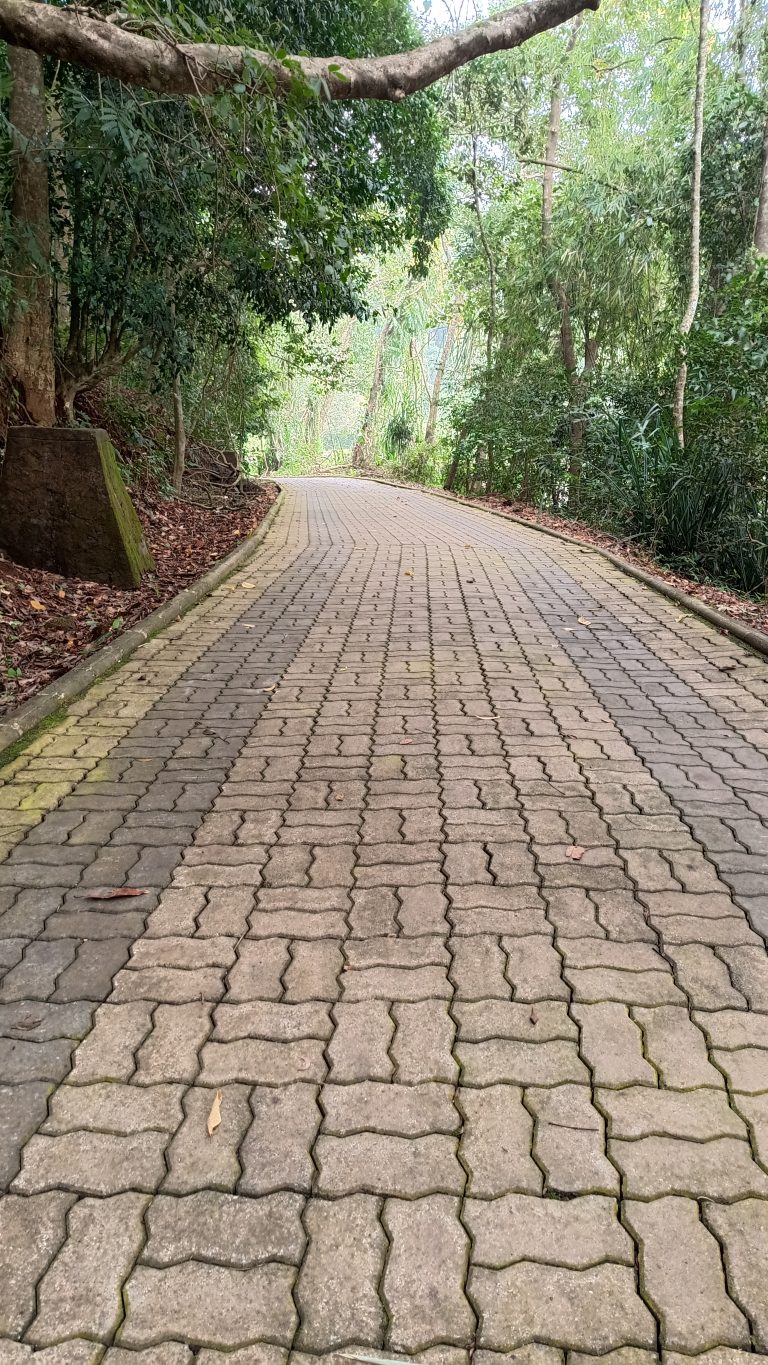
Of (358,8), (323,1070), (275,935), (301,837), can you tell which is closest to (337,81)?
(301,837)

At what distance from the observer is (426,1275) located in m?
1.72

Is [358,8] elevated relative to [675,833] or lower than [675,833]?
elevated

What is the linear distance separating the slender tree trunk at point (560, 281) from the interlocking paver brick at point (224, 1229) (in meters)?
13.9

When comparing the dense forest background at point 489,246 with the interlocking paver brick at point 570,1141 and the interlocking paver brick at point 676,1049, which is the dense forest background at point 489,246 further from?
the interlocking paver brick at point 570,1141

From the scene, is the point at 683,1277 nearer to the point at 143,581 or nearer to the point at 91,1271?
the point at 91,1271

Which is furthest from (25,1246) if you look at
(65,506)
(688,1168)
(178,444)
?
(178,444)

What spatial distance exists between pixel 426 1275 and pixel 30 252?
8188 mm

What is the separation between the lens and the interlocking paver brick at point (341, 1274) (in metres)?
1.63

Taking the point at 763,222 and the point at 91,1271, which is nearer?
the point at 91,1271

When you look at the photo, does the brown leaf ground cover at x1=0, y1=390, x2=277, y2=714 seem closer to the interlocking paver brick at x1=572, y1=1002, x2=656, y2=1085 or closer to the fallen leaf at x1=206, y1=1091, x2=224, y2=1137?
the fallen leaf at x1=206, y1=1091, x2=224, y2=1137

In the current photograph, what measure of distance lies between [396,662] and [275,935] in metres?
3.34

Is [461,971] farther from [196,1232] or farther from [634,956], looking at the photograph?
[196,1232]

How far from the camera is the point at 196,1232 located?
5.97 ft

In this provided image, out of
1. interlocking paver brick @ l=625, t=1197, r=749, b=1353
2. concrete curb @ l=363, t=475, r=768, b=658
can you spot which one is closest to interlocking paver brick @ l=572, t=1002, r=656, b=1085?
interlocking paver brick @ l=625, t=1197, r=749, b=1353
